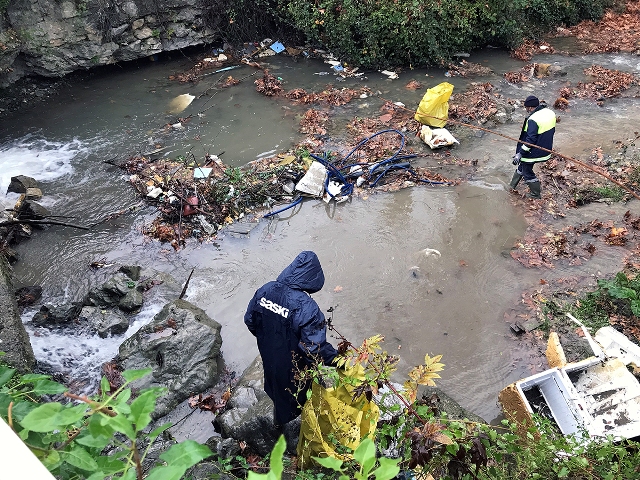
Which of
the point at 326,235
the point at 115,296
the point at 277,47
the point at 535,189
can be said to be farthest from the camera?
the point at 277,47

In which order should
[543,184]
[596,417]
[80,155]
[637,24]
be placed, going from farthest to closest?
[637,24]
[80,155]
[543,184]
[596,417]

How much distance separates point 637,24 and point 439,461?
50.0 feet

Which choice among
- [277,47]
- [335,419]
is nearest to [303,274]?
[335,419]

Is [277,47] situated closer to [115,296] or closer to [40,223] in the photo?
[40,223]

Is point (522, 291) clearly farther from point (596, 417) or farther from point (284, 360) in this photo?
point (284, 360)

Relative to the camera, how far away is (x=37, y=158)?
9.07m

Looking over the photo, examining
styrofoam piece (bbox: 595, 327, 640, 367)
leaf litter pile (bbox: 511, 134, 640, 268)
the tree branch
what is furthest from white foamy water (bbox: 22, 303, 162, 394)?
leaf litter pile (bbox: 511, 134, 640, 268)

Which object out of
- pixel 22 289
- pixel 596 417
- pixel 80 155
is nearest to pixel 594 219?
pixel 596 417

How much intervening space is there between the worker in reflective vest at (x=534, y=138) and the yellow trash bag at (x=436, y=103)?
1893 millimetres

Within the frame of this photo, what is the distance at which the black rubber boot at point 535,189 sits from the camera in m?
7.16

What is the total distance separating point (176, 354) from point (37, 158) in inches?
246

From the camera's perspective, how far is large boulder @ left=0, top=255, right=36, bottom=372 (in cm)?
450

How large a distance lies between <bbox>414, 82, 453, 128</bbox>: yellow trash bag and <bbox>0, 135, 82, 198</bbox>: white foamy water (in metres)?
6.69

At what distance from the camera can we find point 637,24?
1303cm
